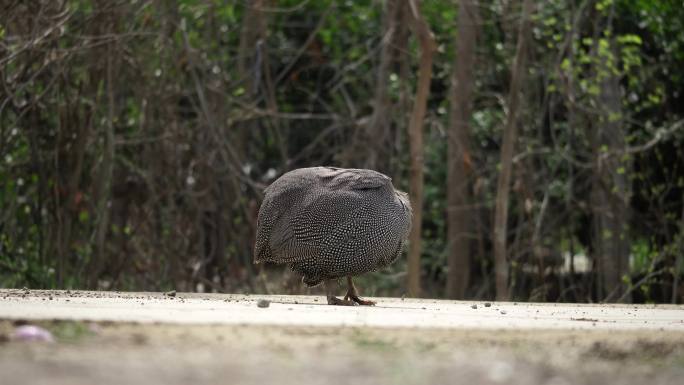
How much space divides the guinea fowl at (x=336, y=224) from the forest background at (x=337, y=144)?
3532mm

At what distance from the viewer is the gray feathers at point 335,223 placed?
6684 millimetres

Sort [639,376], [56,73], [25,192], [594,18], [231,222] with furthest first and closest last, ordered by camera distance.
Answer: [594,18] → [231,222] → [25,192] → [56,73] → [639,376]

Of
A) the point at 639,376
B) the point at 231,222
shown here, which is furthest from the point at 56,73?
the point at 639,376

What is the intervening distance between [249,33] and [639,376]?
1021 centimetres

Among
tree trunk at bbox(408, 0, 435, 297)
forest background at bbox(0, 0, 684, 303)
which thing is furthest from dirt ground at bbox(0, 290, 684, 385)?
tree trunk at bbox(408, 0, 435, 297)

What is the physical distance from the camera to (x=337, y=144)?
43.7 ft

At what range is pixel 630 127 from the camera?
13367mm

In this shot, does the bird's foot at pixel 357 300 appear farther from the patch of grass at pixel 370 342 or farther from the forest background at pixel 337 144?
the forest background at pixel 337 144

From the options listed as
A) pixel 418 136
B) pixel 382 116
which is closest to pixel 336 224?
pixel 418 136

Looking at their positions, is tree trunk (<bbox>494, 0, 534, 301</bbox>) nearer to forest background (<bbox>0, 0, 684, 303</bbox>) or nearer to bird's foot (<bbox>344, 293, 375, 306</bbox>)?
forest background (<bbox>0, 0, 684, 303</bbox>)

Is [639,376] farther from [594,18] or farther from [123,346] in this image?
[594,18]

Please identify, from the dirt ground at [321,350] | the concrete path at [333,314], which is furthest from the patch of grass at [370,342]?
the concrete path at [333,314]

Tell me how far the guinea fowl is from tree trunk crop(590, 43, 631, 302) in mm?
5439

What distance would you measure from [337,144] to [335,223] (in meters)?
6.66
